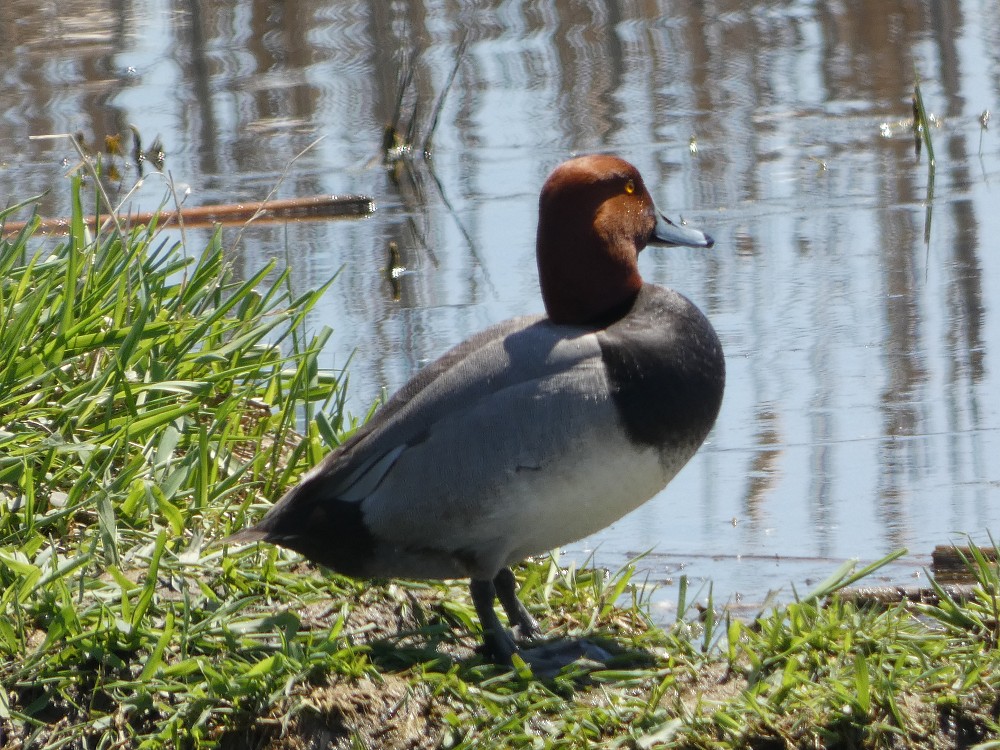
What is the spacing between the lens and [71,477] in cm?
363

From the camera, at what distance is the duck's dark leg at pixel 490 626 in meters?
3.15

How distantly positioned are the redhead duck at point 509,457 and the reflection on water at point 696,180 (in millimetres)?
679

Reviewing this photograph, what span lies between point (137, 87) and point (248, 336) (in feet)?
18.9

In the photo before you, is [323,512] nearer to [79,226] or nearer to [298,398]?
[298,398]

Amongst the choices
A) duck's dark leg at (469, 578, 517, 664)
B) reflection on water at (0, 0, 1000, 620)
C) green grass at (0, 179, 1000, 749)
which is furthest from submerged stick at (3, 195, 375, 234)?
duck's dark leg at (469, 578, 517, 664)

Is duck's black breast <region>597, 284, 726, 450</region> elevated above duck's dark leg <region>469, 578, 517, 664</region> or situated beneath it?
elevated above

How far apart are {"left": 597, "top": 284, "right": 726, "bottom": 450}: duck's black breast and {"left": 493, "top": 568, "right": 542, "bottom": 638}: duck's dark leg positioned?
47 centimetres

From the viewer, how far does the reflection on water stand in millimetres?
4191

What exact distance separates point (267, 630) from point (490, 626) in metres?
0.46

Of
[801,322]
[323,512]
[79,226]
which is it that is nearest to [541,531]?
[323,512]

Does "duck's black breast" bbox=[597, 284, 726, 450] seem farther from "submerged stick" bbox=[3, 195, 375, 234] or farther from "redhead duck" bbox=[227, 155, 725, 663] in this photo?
"submerged stick" bbox=[3, 195, 375, 234]

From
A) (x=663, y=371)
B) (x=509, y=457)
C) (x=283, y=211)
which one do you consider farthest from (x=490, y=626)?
(x=283, y=211)

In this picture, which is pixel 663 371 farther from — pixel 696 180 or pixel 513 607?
pixel 696 180

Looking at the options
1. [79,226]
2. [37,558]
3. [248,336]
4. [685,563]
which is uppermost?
[79,226]
